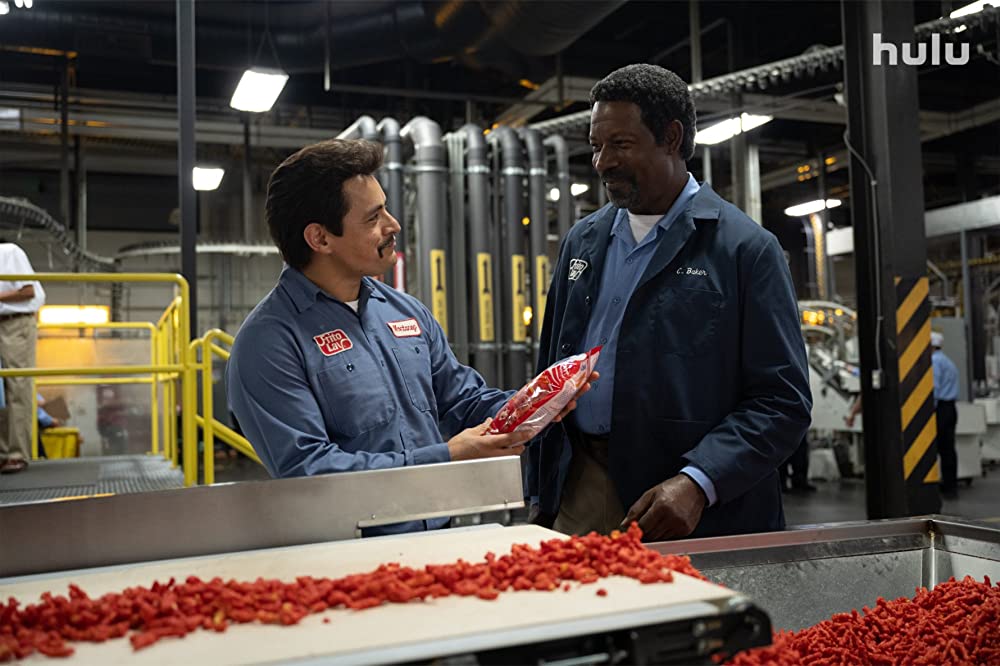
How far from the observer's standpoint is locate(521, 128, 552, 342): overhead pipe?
328 inches

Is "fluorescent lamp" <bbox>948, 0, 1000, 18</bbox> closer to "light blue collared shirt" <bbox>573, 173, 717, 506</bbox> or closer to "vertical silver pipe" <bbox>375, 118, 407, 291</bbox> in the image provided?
"vertical silver pipe" <bbox>375, 118, 407, 291</bbox>

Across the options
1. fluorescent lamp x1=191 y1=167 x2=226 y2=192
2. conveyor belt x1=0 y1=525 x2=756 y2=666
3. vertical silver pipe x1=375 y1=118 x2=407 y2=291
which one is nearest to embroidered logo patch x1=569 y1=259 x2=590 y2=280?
conveyor belt x1=0 y1=525 x2=756 y2=666

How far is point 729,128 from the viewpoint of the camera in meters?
9.35

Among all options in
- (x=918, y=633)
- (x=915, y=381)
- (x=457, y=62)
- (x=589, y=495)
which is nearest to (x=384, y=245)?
(x=589, y=495)

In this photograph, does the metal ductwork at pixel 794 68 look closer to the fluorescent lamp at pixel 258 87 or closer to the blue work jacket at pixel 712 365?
the fluorescent lamp at pixel 258 87

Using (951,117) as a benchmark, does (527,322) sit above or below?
below

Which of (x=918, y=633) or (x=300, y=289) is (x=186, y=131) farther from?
(x=918, y=633)

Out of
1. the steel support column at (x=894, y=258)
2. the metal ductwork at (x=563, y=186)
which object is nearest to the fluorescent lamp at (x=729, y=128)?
the metal ductwork at (x=563, y=186)

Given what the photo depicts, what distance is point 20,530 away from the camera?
125 cm

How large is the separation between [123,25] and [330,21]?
2.48 meters

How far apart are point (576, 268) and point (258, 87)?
21.7ft

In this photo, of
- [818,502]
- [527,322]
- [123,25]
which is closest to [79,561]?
[527,322]

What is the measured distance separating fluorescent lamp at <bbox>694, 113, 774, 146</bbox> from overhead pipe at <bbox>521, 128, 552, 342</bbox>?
1947 mm

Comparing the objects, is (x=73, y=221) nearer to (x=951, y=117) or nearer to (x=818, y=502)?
(x=818, y=502)
